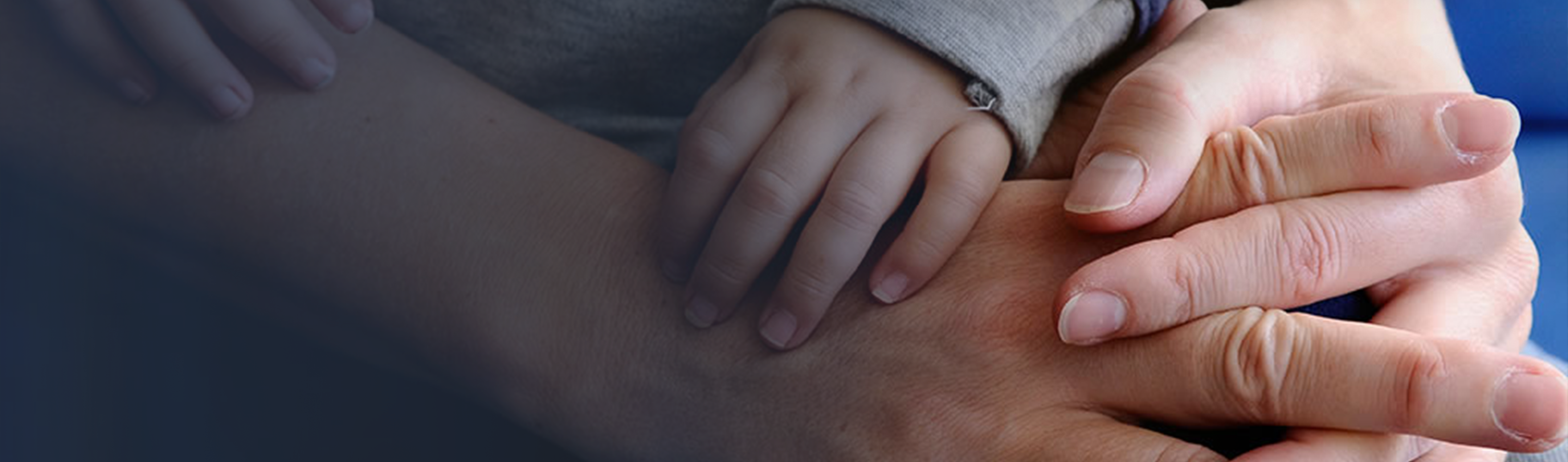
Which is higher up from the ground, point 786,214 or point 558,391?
point 786,214

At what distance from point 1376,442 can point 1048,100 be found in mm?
230

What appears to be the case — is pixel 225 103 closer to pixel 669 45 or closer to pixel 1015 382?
pixel 669 45

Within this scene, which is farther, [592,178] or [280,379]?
[592,178]

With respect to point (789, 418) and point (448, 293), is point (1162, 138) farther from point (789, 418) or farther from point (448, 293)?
point (448, 293)

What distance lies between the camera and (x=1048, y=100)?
615 millimetres

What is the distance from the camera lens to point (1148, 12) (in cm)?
66

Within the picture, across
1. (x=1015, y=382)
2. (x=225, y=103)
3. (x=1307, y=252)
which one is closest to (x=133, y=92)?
(x=225, y=103)

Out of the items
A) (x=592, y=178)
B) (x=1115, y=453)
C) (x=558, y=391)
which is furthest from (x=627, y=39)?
(x=1115, y=453)

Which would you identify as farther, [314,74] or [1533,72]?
[1533,72]

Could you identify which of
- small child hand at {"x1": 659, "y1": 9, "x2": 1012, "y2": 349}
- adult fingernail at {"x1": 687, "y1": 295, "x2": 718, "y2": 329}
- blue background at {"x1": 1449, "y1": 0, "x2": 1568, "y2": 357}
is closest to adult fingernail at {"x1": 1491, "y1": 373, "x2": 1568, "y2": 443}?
small child hand at {"x1": 659, "y1": 9, "x2": 1012, "y2": 349}

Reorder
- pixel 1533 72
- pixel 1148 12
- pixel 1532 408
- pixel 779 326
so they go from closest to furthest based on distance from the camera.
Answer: pixel 1532 408, pixel 779 326, pixel 1148 12, pixel 1533 72

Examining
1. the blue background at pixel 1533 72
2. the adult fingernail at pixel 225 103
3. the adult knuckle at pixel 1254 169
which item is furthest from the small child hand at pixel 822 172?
the blue background at pixel 1533 72

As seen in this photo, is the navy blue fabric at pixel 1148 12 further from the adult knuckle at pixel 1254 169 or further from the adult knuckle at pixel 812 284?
the adult knuckle at pixel 812 284

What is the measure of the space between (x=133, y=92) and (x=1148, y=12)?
0.53 m
